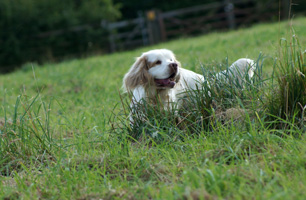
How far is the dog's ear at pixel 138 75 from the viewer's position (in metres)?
3.78

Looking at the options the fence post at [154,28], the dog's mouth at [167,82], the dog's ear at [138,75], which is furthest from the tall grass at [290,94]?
the fence post at [154,28]

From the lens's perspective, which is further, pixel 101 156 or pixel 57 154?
pixel 57 154

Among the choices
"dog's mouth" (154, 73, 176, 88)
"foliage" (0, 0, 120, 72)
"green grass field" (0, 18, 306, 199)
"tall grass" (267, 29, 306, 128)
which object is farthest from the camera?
"foliage" (0, 0, 120, 72)

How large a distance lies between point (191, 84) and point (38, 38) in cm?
1372

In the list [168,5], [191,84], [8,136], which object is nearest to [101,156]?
[8,136]

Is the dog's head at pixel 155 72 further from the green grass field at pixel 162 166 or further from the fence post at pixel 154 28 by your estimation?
the fence post at pixel 154 28

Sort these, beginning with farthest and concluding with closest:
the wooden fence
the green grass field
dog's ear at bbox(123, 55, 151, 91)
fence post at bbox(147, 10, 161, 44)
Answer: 1. the wooden fence
2. fence post at bbox(147, 10, 161, 44)
3. dog's ear at bbox(123, 55, 151, 91)
4. the green grass field

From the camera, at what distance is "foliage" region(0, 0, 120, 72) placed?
15750mm

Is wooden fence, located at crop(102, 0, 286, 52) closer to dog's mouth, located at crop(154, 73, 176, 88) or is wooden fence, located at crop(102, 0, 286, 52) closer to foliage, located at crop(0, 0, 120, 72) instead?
foliage, located at crop(0, 0, 120, 72)

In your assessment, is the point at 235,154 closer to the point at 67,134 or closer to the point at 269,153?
the point at 269,153

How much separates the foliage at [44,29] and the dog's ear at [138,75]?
39.6 ft

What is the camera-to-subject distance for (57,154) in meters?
2.86

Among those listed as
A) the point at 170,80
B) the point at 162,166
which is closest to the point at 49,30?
the point at 170,80

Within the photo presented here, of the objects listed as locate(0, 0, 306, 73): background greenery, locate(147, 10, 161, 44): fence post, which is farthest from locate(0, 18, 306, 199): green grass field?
locate(147, 10, 161, 44): fence post
